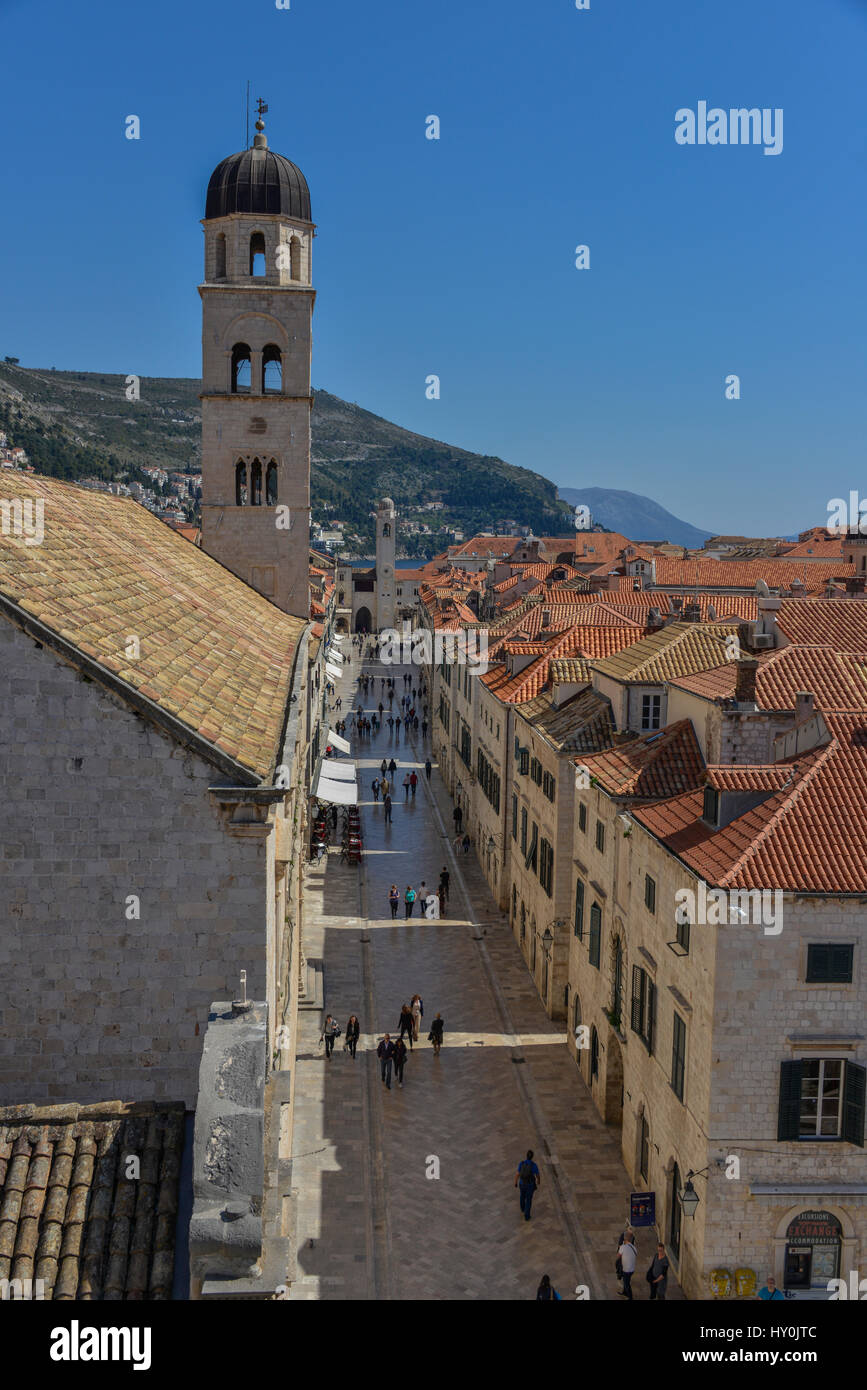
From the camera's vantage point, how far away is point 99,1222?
10.3 meters

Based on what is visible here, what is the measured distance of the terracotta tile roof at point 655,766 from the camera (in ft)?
82.9

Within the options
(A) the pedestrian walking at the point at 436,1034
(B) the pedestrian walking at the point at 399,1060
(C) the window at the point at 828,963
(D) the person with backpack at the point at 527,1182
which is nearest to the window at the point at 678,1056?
(C) the window at the point at 828,963

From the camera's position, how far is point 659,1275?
64.0 ft

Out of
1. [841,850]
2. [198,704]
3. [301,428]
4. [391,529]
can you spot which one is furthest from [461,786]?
[391,529]

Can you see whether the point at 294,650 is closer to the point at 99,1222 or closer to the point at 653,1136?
the point at 653,1136

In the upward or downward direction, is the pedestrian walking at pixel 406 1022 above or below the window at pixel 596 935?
below

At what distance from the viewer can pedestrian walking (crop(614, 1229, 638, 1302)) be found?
1978 cm

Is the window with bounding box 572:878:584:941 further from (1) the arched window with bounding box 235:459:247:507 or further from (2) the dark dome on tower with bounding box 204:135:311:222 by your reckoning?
(2) the dark dome on tower with bounding box 204:135:311:222

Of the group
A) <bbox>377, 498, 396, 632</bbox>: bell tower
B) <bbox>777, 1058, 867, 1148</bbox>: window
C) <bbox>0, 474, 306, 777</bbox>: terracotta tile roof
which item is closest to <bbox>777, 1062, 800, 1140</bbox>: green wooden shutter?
<bbox>777, 1058, 867, 1148</bbox>: window

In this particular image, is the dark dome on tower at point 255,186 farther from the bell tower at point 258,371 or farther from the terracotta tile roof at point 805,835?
the terracotta tile roof at point 805,835

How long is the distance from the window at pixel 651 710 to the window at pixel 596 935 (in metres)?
5.45

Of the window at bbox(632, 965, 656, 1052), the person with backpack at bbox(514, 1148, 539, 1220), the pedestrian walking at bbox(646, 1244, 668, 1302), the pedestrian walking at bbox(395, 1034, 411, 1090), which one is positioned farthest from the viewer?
the pedestrian walking at bbox(395, 1034, 411, 1090)

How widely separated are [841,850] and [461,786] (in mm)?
37035
